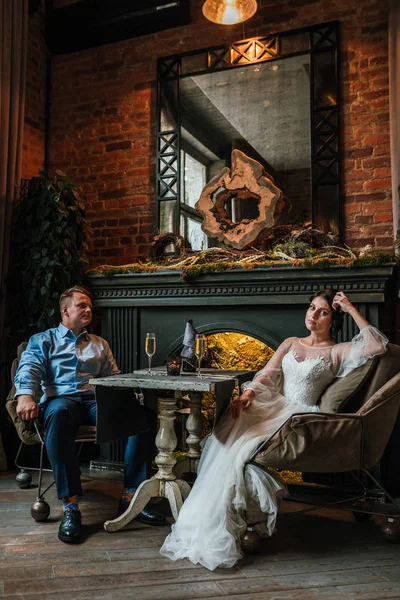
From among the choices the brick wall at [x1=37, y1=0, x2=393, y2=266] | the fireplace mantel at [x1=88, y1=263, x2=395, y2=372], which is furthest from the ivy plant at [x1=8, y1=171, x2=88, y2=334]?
the brick wall at [x1=37, y1=0, x2=393, y2=266]

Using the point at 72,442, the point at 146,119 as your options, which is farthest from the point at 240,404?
the point at 146,119

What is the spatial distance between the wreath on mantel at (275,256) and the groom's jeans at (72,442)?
1081 mm

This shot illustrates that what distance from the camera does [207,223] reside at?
422cm

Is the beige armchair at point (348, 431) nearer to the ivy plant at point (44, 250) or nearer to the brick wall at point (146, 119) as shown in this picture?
the brick wall at point (146, 119)

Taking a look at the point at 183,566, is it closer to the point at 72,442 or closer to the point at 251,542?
the point at 251,542

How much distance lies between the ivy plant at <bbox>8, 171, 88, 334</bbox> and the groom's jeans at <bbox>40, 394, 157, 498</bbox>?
3.23 feet

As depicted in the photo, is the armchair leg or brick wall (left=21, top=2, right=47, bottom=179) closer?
the armchair leg

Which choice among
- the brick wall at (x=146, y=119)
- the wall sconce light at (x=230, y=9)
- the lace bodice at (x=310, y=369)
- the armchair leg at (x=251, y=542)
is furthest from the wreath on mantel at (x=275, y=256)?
the armchair leg at (x=251, y=542)

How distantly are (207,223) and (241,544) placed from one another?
230 cm

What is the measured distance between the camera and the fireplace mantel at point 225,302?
140 inches

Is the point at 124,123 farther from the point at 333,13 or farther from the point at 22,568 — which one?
the point at 22,568

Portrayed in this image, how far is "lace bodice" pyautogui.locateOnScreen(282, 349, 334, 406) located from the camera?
3.19 metres

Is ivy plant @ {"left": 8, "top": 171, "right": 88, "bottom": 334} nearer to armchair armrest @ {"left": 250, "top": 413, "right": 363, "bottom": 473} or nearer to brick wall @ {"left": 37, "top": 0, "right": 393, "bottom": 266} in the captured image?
brick wall @ {"left": 37, "top": 0, "right": 393, "bottom": 266}

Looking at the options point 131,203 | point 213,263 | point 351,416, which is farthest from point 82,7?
point 351,416
